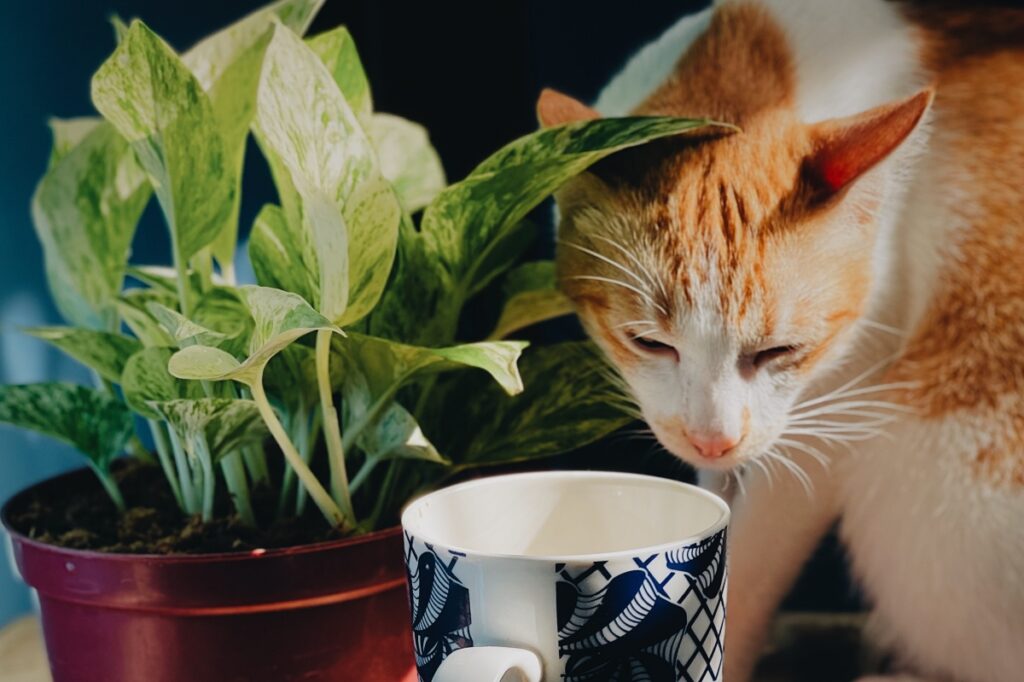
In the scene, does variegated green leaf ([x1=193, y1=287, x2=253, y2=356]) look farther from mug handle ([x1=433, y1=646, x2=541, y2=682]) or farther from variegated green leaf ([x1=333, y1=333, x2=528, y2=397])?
mug handle ([x1=433, y1=646, x2=541, y2=682])

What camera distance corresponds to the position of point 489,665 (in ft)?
1.25

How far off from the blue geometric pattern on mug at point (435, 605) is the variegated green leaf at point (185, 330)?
0.16m

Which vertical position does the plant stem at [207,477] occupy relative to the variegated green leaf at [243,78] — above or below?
below

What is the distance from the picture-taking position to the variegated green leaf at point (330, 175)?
479 mm

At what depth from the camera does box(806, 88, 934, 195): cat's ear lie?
0.54 m

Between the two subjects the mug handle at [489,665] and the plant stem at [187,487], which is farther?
the plant stem at [187,487]

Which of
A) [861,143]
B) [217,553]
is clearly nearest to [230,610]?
[217,553]

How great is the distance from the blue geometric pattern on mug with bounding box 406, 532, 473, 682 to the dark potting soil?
0.16m

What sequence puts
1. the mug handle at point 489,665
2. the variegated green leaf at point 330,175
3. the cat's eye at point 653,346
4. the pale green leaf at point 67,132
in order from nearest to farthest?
1. the mug handle at point 489,665
2. the variegated green leaf at point 330,175
3. the cat's eye at point 653,346
4. the pale green leaf at point 67,132

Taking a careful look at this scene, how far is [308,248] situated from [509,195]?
0.41 ft

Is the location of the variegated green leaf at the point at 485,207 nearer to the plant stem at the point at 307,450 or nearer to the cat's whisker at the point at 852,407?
the plant stem at the point at 307,450

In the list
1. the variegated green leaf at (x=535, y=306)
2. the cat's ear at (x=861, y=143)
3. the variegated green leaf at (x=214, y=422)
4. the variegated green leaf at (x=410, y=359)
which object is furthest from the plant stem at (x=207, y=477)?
the cat's ear at (x=861, y=143)

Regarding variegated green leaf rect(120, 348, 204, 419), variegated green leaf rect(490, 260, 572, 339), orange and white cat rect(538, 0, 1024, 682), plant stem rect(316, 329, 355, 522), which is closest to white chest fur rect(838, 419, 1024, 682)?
orange and white cat rect(538, 0, 1024, 682)

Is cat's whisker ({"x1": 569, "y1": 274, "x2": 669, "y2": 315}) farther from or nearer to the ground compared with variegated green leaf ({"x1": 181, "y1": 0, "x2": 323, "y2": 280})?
nearer to the ground
